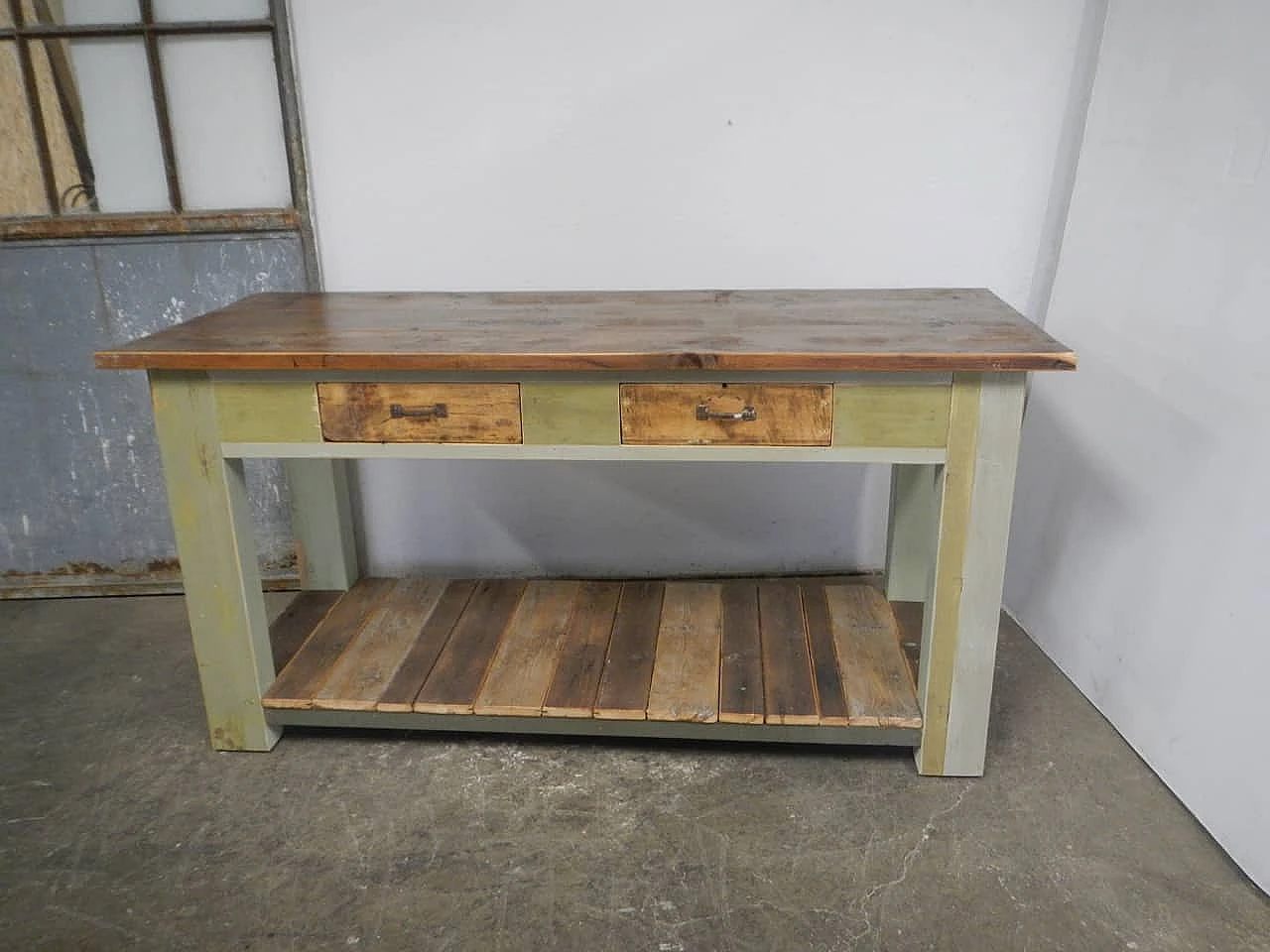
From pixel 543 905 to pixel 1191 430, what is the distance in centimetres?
159

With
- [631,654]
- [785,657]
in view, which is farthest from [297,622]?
[785,657]

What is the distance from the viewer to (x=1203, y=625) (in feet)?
6.29

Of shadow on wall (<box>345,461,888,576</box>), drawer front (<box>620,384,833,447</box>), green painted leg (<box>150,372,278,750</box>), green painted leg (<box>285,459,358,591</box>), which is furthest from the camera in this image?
shadow on wall (<box>345,461,888,576</box>)

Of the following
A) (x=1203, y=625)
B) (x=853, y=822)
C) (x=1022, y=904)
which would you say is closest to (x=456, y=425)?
(x=853, y=822)

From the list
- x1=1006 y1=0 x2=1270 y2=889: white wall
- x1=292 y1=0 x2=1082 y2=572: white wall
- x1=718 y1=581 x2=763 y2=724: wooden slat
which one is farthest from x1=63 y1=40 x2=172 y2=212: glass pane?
x1=1006 y1=0 x2=1270 y2=889: white wall

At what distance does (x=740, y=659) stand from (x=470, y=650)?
66 cm

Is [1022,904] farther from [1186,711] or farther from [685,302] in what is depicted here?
[685,302]

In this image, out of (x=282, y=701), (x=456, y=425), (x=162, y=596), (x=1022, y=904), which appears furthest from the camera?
(x=162, y=596)

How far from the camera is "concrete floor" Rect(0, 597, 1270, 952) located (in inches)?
66.9

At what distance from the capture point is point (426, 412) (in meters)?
1.88

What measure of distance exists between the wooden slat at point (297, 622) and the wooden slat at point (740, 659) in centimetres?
106

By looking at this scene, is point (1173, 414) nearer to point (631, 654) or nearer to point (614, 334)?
point (614, 334)

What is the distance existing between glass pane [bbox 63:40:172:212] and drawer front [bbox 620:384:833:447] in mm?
1660

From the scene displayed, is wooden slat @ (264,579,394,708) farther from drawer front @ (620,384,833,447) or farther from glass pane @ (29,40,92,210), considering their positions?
glass pane @ (29,40,92,210)
